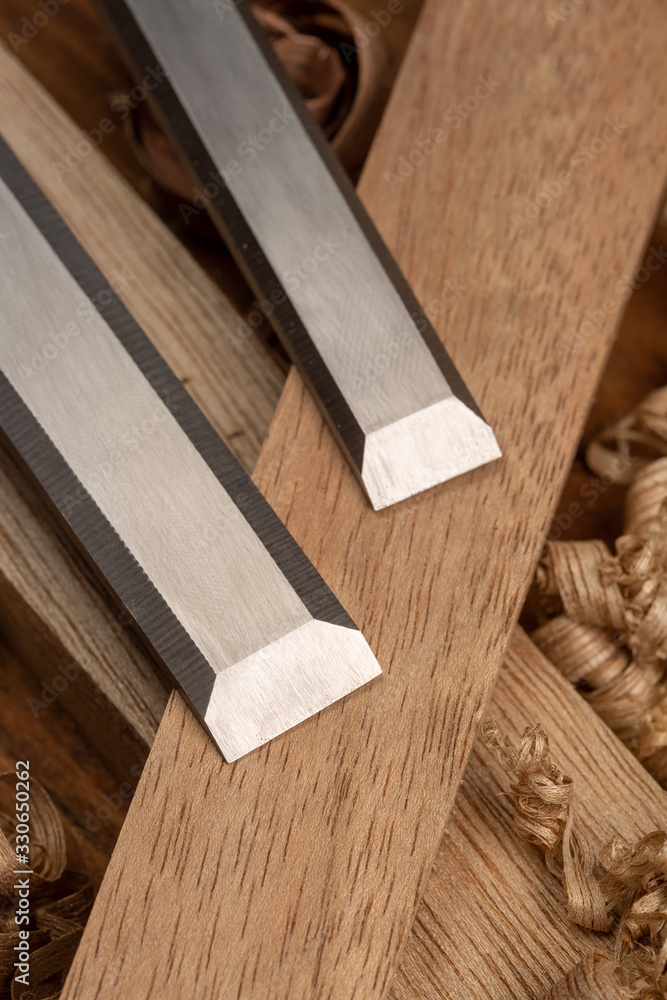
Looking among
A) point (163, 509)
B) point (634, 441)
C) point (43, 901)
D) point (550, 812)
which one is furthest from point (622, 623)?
point (43, 901)

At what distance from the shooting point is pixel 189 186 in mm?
969

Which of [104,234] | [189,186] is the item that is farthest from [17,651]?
[189,186]

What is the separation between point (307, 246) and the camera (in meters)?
0.73

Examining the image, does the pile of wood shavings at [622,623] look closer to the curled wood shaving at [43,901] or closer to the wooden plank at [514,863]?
the wooden plank at [514,863]

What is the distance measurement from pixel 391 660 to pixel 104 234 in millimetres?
538

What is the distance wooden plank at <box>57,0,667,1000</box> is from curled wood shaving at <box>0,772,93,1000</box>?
0.31 feet

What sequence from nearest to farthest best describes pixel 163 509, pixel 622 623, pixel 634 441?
pixel 163 509 < pixel 622 623 < pixel 634 441

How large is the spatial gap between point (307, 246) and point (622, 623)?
18.6 inches

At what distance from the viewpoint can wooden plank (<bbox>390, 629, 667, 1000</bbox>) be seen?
62cm

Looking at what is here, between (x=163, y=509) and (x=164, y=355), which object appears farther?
(x=164, y=355)

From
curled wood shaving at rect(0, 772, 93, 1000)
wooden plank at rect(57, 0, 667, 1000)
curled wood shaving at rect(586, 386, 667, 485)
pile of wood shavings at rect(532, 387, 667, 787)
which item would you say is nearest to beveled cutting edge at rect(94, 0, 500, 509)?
wooden plank at rect(57, 0, 667, 1000)

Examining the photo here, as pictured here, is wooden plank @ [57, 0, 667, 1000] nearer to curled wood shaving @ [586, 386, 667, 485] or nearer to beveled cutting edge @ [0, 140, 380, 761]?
beveled cutting edge @ [0, 140, 380, 761]

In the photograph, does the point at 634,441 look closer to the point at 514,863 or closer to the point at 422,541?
the point at 422,541

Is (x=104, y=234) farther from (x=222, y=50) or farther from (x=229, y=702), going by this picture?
(x=229, y=702)
